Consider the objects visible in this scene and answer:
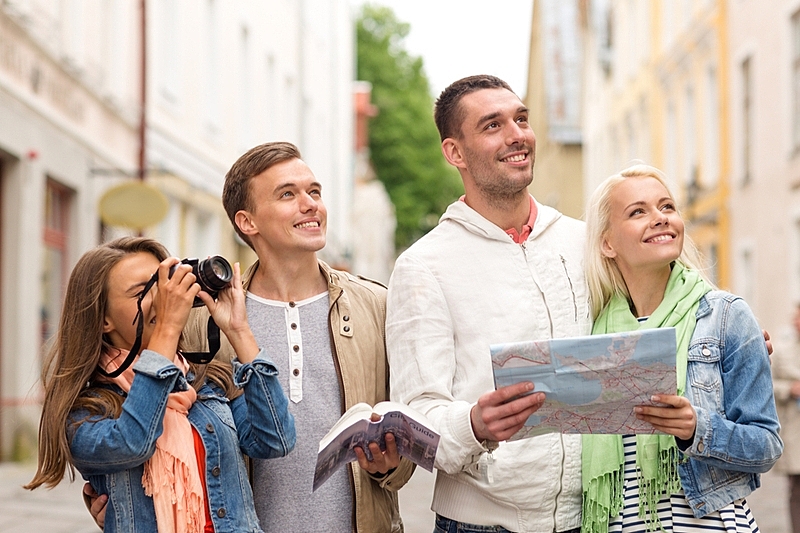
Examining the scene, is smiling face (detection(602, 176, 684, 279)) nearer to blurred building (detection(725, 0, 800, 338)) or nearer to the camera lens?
the camera lens

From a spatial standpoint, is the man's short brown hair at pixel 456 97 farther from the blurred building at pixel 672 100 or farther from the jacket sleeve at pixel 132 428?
the blurred building at pixel 672 100

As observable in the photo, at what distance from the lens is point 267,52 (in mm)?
24781

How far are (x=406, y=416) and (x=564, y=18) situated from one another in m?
39.8

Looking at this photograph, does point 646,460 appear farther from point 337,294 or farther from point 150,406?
point 150,406

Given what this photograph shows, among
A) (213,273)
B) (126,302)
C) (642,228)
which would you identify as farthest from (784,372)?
(126,302)

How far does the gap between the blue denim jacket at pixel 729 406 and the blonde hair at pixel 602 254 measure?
11.2 inches

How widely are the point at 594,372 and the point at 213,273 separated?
4.03ft

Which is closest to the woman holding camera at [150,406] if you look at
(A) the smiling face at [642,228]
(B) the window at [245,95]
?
(A) the smiling face at [642,228]

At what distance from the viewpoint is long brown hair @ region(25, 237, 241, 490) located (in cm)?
336

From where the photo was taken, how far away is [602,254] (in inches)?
145

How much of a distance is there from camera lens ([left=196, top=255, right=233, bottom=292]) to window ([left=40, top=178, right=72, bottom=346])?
954 centimetres

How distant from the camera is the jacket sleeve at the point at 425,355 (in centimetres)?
337

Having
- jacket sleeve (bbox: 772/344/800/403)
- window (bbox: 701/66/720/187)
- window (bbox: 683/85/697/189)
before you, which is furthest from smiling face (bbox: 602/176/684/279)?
window (bbox: 683/85/697/189)

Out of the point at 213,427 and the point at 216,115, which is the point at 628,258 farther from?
the point at 216,115
